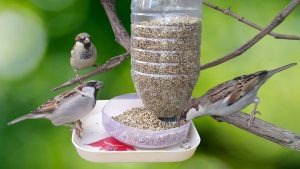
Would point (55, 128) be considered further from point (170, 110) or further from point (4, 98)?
point (170, 110)

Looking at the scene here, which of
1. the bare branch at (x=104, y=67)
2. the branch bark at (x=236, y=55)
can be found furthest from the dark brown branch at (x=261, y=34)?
the bare branch at (x=104, y=67)

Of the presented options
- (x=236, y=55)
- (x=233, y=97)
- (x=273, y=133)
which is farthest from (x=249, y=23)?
(x=273, y=133)

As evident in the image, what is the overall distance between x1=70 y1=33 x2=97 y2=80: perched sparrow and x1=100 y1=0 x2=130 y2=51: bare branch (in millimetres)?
113

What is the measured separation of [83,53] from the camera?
1.58 m

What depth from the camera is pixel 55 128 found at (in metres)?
1.68

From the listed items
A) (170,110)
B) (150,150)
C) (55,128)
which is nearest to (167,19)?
(170,110)

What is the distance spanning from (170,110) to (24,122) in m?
0.57

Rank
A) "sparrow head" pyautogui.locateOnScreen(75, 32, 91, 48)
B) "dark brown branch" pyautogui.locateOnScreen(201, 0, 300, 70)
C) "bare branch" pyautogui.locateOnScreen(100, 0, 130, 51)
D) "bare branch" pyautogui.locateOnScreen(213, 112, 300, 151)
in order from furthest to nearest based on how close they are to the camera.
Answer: "bare branch" pyautogui.locateOnScreen(100, 0, 130, 51) < "sparrow head" pyautogui.locateOnScreen(75, 32, 91, 48) < "bare branch" pyautogui.locateOnScreen(213, 112, 300, 151) < "dark brown branch" pyautogui.locateOnScreen(201, 0, 300, 70)

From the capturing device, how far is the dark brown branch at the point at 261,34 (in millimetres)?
1254

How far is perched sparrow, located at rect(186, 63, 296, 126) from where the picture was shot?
1.44 metres

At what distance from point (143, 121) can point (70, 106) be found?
241mm

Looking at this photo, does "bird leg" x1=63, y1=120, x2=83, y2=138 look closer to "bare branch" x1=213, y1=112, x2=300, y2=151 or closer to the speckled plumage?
the speckled plumage

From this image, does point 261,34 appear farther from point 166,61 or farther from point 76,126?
point 76,126

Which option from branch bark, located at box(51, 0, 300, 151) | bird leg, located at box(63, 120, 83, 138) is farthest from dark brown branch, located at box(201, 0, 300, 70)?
bird leg, located at box(63, 120, 83, 138)
